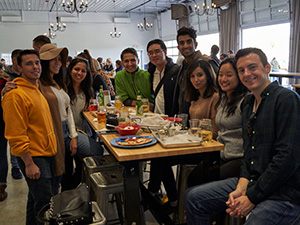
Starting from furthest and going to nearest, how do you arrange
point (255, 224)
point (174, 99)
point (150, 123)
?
point (174, 99) → point (150, 123) → point (255, 224)

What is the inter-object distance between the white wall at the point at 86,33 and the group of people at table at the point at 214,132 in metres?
14.0

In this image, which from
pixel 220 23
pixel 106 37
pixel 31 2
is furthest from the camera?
pixel 106 37

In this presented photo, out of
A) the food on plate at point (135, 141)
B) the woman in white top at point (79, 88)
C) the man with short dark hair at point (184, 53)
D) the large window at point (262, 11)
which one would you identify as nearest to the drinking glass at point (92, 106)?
the woman in white top at point (79, 88)

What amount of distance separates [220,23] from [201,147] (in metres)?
11.2

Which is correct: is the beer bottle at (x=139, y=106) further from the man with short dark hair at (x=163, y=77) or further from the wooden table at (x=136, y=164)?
the wooden table at (x=136, y=164)

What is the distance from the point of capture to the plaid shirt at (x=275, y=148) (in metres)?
1.52

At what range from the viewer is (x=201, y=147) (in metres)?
1.88

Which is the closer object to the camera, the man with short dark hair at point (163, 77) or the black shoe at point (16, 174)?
the man with short dark hair at point (163, 77)

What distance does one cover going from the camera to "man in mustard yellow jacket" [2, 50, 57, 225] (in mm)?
1902

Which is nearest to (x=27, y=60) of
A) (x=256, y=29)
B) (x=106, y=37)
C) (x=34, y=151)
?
(x=34, y=151)


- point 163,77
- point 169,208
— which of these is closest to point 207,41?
point 163,77

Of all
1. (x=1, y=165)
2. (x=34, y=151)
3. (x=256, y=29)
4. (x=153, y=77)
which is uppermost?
(x=256, y=29)

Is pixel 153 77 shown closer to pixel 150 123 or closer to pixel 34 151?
pixel 150 123

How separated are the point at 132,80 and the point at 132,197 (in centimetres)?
198
